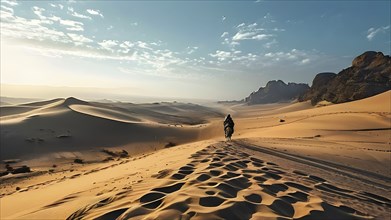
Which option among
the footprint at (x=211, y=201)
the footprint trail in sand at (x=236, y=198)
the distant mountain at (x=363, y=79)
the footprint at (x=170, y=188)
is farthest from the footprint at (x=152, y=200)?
the distant mountain at (x=363, y=79)

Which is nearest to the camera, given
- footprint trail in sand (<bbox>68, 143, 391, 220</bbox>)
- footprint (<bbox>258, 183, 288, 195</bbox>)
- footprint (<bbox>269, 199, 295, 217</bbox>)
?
footprint trail in sand (<bbox>68, 143, 391, 220</bbox>)

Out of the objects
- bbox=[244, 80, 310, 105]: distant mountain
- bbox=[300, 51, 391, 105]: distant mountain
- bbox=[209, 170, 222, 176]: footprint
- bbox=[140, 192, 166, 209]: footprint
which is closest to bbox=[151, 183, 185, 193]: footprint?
bbox=[140, 192, 166, 209]: footprint

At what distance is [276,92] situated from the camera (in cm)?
14575

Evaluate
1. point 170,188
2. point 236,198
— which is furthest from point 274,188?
point 170,188

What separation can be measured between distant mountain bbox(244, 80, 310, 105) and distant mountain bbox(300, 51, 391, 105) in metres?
75.1

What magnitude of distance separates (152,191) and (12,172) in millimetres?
10197

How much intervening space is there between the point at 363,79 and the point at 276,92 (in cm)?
9280

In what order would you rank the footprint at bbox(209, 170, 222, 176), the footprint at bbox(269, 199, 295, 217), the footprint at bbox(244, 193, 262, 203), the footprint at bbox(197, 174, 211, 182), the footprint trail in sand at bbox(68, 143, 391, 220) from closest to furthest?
the footprint trail in sand at bbox(68, 143, 391, 220) < the footprint at bbox(269, 199, 295, 217) < the footprint at bbox(244, 193, 262, 203) < the footprint at bbox(197, 174, 211, 182) < the footprint at bbox(209, 170, 222, 176)

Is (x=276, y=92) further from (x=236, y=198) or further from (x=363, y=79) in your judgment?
(x=236, y=198)

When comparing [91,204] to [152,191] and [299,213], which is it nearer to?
[152,191]

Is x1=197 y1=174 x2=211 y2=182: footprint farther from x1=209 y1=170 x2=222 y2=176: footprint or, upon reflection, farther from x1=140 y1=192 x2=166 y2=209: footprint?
x1=140 y1=192 x2=166 y2=209: footprint

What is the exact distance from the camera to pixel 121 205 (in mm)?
4066

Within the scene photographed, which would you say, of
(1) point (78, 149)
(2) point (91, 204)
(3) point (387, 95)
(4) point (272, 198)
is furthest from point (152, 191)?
(3) point (387, 95)

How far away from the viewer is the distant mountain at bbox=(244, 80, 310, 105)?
139500mm
